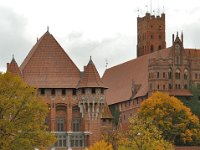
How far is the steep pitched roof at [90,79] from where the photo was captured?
150 m

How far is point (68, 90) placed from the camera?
15100cm

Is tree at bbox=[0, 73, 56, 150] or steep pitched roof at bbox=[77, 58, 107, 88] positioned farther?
steep pitched roof at bbox=[77, 58, 107, 88]

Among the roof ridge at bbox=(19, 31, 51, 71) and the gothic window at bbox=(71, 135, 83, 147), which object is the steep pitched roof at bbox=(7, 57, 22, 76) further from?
the gothic window at bbox=(71, 135, 83, 147)

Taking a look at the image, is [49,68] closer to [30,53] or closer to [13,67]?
[13,67]

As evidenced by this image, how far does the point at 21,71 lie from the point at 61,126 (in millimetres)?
9111

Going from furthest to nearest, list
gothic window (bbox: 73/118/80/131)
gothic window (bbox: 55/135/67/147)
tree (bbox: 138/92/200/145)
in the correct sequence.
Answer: tree (bbox: 138/92/200/145) → gothic window (bbox: 73/118/80/131) → gothic window (bbox: 55/135/67/147)

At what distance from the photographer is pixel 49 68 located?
499 ft

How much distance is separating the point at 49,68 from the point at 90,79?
5808mm

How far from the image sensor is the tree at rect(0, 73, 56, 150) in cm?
10388

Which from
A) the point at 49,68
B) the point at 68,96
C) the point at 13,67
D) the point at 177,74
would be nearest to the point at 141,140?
the point at 68,96

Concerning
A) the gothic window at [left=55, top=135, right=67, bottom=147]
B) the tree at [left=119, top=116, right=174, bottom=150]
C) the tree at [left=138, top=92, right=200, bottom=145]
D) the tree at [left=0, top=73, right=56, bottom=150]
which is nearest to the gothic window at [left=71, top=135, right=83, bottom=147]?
the gothic window at [left=55, top=135, right=67, bottom=147]

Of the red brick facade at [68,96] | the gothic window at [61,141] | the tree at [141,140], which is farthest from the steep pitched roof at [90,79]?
the tree at [141,140]

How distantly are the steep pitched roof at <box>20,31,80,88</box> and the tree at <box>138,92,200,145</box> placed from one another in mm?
18857

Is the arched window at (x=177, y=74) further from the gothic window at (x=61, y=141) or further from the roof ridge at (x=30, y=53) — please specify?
the gothic window at (x=61, y=141)
